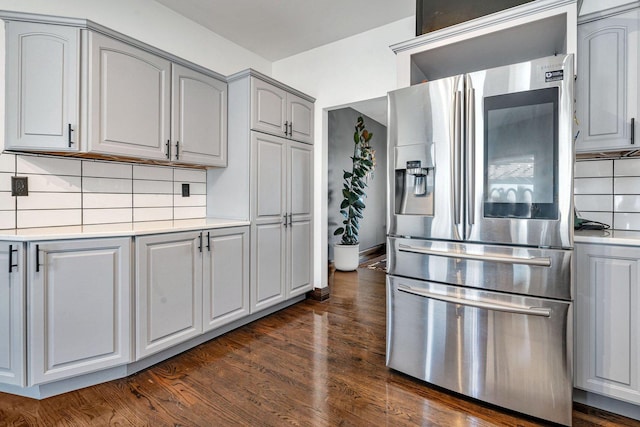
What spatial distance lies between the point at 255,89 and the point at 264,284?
178 cm

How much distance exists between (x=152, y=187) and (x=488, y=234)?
2573 millimetres

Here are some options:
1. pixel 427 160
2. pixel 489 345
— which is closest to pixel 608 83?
pixel 427 160

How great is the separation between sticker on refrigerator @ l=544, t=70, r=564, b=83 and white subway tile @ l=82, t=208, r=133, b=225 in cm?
292

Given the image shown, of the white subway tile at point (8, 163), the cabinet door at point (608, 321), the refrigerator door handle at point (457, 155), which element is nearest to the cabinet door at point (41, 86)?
the white subway tile at point (8, 163)

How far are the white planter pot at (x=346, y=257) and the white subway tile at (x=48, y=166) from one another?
3.50m

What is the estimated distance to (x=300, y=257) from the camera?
11.0ft

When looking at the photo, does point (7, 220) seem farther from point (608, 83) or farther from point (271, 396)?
point (608, 83)

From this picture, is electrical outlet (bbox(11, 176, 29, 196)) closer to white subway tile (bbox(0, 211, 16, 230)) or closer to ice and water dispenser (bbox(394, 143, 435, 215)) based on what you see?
white subway tile (bbox(0, 211, 16, 230))

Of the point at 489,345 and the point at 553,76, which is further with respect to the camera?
the point at 489,345

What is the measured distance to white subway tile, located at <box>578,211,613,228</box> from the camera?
208cm

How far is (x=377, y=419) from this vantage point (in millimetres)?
1612

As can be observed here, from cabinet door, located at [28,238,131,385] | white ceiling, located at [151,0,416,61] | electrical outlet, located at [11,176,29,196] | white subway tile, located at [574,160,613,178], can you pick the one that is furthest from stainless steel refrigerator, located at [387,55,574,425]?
electrical outlet, located at [11,176,29,196]

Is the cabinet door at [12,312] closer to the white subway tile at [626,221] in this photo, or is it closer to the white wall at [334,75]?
the white wall at [334,75]

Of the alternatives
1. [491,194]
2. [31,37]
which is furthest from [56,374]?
[491,194]
